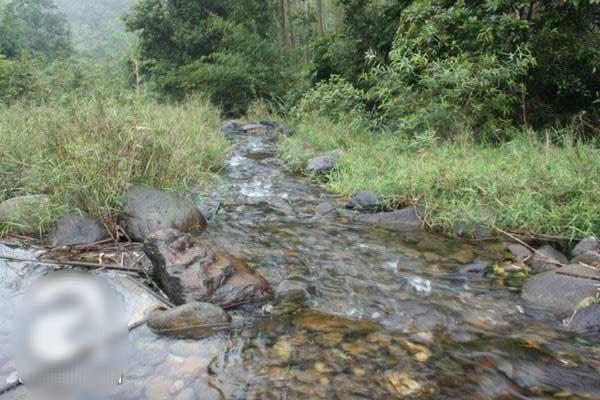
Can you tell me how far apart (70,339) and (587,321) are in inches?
98.9

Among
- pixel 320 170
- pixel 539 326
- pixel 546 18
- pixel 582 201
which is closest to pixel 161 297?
pixel 539 326

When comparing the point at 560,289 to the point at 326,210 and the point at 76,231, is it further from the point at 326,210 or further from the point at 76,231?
the point at 76,231

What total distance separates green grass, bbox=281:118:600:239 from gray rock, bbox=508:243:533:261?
227mm

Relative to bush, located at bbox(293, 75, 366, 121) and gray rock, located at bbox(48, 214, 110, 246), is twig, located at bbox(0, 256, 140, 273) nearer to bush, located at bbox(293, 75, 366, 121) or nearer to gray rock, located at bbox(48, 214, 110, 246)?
gray rock, located at bbox(48, 214, 110, 246)

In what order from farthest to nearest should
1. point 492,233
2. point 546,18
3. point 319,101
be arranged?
point 319,101 < point 546,18 < point 492,233

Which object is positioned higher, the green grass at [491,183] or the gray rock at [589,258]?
the green grass at [491,183]

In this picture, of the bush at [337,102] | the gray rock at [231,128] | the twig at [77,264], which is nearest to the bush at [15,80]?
the gray rock at [231,128]

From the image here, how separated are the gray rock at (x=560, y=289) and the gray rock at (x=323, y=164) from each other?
3457 mm

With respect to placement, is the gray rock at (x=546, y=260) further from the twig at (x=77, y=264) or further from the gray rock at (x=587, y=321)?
the twig at (x=77, y=264)

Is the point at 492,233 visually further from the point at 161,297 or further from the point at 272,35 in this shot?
the point at 272,35

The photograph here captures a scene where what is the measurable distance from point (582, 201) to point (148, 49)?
15345 millimetres

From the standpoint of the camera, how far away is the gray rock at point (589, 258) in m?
2.82

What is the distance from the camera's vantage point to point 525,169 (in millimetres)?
3967

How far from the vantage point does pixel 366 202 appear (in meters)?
4.47
